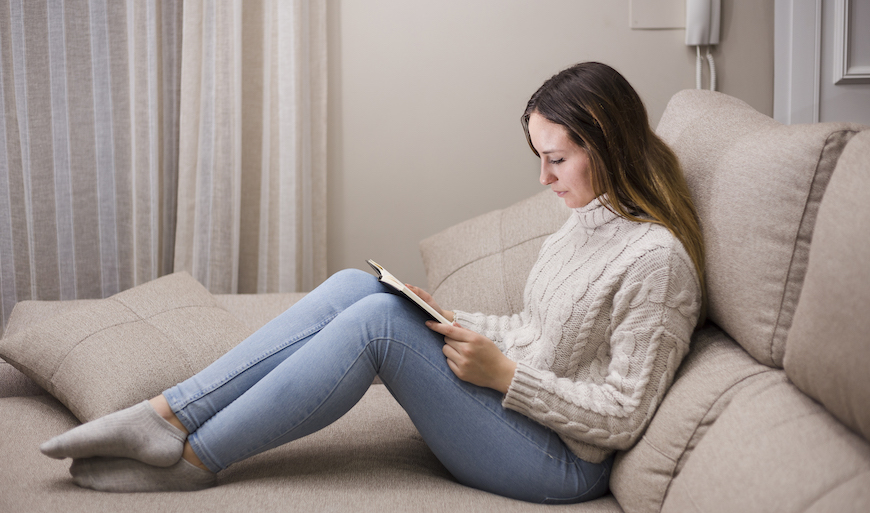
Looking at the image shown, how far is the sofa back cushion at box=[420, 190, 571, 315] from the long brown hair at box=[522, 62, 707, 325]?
0.47m

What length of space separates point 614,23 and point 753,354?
5.02ft

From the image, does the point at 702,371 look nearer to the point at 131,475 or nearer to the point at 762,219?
the point at 762,219

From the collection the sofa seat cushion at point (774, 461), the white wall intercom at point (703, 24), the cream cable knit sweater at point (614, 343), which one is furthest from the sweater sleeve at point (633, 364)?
the white wall intercom at point (703, 24)

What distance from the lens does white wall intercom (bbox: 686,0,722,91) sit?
6.79ft

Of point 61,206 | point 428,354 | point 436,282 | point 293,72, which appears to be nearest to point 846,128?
point 428,354

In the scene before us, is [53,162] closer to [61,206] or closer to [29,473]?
[61,206]

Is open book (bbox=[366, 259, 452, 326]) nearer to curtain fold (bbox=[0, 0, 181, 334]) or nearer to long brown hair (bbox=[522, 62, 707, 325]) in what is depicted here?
long brown hair (bbox=[522, 62, 707, 325])

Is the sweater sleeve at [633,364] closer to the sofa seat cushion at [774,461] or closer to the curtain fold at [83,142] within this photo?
the sofa seat cushion at [774,461]

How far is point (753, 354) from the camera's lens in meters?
0.95

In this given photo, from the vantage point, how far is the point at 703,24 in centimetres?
208

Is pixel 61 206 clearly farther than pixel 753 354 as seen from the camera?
Yes

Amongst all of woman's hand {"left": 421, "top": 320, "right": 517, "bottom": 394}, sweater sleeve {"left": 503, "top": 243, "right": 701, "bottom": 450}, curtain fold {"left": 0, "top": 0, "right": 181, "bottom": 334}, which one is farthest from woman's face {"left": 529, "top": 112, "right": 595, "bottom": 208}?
curtain fold {"left": 0, "top": 0, "right": 181, "bottom": 334}

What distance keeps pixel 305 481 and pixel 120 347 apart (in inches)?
22.6

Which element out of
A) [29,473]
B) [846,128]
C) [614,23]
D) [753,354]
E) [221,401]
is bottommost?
[29,473]
